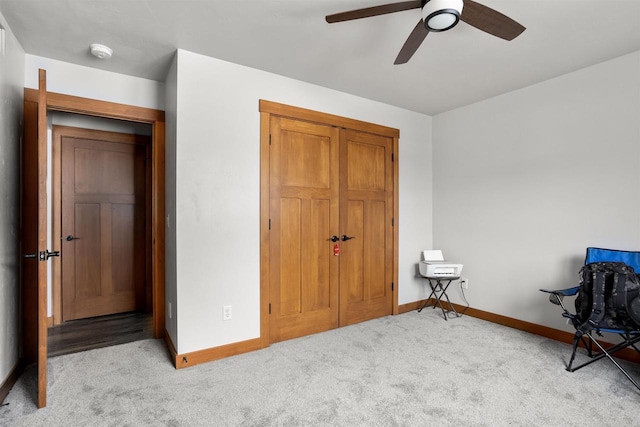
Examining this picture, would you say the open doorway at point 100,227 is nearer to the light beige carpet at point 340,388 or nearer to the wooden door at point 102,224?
the wooden door at point 102,224

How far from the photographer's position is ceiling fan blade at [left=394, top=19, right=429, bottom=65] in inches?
71.5

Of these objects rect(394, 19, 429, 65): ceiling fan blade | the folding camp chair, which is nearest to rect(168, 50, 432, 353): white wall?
rect(394, 19, 429, 65): ceiling fan blade

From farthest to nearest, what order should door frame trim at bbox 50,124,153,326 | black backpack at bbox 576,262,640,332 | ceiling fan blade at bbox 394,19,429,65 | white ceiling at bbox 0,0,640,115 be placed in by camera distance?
door frame trim at bbox 50,124,153,326 < black backpack at bbox 576,262,640,332 < white ceiling at bbox 0,0,640,115 < ceiling fan blade at bbox 394,19,429,65

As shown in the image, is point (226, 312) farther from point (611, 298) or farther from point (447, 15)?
point (611, 298)

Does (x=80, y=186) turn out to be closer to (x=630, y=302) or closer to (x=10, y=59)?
(x=10, y=59)

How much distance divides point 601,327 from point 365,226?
2158mm

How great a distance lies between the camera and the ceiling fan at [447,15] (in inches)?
63.7

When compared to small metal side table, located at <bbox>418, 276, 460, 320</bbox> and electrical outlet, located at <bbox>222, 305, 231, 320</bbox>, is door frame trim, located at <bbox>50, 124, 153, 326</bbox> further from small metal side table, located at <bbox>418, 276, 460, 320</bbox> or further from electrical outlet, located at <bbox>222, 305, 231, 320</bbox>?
small metal side table, located at <bbox>418, 276, 460, 320</bbox>

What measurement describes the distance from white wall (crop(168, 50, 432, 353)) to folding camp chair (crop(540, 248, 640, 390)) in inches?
100

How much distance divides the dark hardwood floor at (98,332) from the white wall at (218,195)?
1.03 metres

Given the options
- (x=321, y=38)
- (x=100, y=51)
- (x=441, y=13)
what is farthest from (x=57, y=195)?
(x=441, y=13)

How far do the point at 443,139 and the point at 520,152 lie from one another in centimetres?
100

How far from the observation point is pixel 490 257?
3.72m

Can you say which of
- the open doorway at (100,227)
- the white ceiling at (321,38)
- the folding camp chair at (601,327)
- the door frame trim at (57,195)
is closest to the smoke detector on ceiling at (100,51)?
the white ceiling at (321,38)
